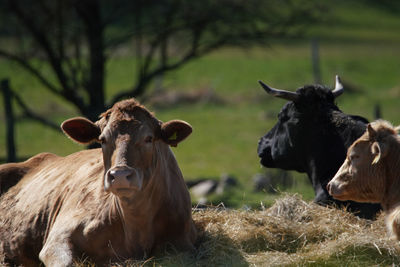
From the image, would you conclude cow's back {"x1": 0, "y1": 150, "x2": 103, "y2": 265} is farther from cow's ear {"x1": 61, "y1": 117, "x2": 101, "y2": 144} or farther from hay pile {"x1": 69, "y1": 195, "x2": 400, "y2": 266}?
hay pile {"x1": 69, "y1": 195, "x2": 400, "y2": 266}

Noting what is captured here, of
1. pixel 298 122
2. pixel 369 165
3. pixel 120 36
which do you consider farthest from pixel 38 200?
pixel 120 36

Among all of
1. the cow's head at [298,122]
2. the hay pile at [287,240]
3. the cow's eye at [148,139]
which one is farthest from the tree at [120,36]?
the cow's eye at [148,139]

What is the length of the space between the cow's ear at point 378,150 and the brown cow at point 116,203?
5.52ft

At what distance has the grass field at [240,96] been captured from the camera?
17625mm

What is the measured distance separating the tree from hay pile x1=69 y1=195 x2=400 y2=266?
587 cm

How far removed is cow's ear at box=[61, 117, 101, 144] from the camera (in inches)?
255

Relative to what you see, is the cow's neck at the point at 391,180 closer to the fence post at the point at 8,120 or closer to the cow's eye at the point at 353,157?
the cow's eye at the point at 353,157

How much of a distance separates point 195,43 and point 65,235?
7.70 metres

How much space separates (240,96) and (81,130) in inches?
841

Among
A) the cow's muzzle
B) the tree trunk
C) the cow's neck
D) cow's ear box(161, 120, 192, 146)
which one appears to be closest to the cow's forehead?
cow's ear box(161, 120, 192, 146)

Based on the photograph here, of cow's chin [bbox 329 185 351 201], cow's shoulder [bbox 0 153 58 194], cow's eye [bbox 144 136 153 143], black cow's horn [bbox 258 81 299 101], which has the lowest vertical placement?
cow's shoulder [bbox 0 153 58 194]

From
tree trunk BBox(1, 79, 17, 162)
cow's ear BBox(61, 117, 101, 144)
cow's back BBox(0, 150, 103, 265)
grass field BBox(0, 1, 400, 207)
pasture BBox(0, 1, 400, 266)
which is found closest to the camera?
pasture BBox(0, 1, 400, 266)

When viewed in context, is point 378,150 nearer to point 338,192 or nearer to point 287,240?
point 338,192

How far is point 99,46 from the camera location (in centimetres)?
1315
